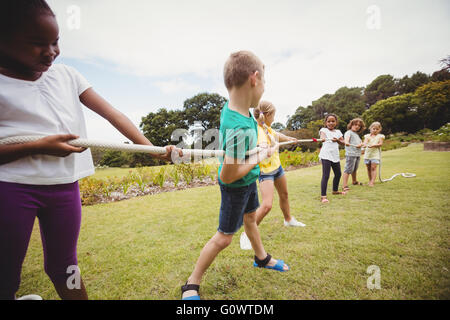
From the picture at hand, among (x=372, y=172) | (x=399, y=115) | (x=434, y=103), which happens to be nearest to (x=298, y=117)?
(x=399, y=115)

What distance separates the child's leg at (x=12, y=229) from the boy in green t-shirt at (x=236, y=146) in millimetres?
1133

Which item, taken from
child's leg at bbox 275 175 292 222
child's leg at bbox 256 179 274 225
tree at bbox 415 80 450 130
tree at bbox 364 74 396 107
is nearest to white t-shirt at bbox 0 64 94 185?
child's leg at bbox 256 179 274 225

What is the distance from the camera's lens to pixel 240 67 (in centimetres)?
148

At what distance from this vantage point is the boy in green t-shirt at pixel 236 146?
1.45 m

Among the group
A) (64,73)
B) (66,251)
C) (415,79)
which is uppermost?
(415,79)

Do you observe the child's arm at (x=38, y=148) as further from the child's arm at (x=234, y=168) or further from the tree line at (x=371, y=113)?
the tree line at (x=371, y=113)

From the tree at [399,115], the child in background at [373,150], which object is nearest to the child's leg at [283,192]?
the child in background at [373,150]

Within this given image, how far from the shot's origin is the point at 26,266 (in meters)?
2.55

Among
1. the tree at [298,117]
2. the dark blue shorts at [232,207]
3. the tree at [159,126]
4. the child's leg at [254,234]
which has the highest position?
the tree at [298,117]

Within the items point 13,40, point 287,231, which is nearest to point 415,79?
point 287,231

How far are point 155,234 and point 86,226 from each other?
1.63m

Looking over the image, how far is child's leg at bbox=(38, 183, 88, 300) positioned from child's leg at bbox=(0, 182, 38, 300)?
9cm

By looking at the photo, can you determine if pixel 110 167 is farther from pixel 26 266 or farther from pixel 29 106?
pixel 29 106

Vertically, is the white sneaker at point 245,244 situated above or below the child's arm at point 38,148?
below
